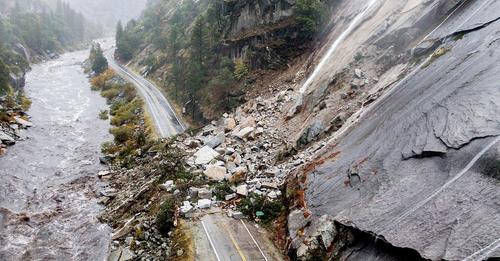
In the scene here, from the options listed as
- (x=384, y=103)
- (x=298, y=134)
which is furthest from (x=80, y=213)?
(x=384, y=103)

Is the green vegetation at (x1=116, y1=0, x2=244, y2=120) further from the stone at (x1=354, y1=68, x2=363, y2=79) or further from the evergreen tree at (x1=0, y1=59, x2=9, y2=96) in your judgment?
the evergreen tree at (x1=0, y1=59, x2=9, y2=96)

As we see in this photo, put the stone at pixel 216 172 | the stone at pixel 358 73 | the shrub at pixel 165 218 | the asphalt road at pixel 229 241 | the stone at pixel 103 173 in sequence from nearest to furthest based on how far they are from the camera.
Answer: the asphalt road at pixel 229 241 < the shrub at pixel 165 218 < the stone at pixel 216 172 < the stone at pixel 358 73 < the stone at pixel 103 173

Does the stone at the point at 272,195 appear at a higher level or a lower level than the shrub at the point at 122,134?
lower

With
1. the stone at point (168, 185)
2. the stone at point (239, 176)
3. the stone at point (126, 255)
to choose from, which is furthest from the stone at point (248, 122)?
the stone at point (126, 255)

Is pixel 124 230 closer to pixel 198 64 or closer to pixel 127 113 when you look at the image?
pixel 198 64

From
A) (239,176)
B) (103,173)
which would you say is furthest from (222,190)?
(103,173)

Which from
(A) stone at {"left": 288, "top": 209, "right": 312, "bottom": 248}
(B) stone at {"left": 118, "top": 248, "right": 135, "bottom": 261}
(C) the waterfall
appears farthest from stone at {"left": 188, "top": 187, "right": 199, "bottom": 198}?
(C) the waterfall

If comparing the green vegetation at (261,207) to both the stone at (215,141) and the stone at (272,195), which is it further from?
the stone at (215,141)
